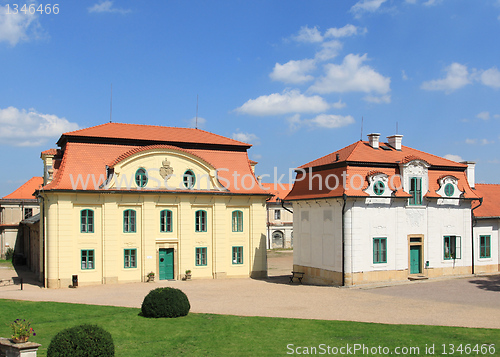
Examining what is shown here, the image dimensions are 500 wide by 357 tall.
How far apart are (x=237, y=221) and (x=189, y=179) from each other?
5056 millimetres

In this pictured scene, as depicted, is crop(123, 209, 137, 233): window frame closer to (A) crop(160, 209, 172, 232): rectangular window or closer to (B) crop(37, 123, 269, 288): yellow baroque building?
(B) crop(37, 123, 269, 288): yellow baroque building

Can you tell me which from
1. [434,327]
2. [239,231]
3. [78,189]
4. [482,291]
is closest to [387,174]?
[482,291]

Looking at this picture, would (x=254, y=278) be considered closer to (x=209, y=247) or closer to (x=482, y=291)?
(x=209, y=247)

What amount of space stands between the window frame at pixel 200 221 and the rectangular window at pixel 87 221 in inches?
291

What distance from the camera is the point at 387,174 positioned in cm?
3338

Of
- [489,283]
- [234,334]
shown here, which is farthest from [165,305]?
[489,283]

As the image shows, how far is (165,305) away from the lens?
A: 20.8 meters

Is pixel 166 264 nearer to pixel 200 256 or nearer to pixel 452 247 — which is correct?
pixel 200 256

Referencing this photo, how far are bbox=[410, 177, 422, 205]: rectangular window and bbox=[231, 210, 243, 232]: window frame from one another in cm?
1263

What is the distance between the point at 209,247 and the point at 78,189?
1029 cm

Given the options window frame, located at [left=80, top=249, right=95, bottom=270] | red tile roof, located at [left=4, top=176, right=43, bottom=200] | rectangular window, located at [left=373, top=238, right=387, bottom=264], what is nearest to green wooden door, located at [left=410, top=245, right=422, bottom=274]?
rectangular window, located at [left=373, top=238, right=387, bottom=264]

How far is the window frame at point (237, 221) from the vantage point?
38000 mm

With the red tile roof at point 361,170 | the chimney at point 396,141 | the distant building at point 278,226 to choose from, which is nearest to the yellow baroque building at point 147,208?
the red tile roof at point 361,170

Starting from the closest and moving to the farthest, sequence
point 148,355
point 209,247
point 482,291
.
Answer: point 148,355 → point 482,291 → point 209,247
